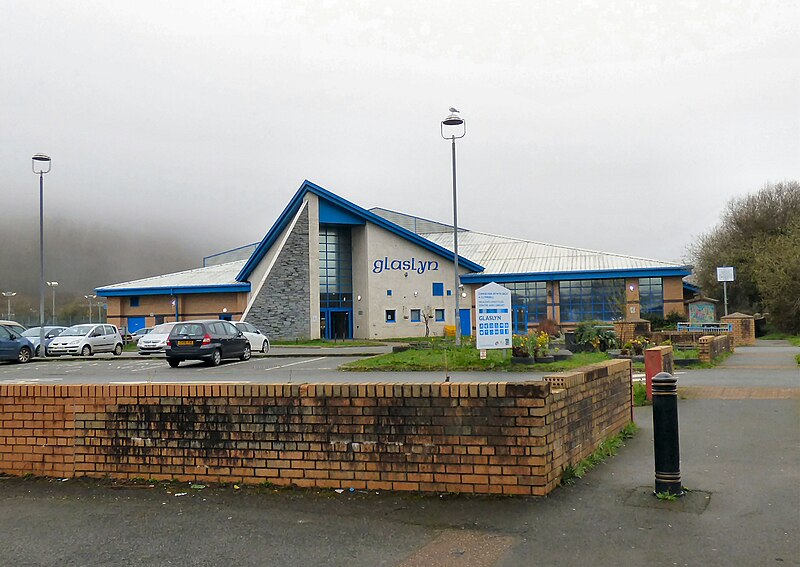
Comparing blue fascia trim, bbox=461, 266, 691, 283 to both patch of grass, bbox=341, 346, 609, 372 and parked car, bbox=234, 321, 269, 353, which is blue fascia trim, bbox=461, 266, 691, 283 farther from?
patch of grass, bbox=341, 346, 609, 372

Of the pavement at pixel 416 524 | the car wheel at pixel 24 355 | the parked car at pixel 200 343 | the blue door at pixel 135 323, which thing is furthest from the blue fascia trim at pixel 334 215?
the pavement at pixel 416 524

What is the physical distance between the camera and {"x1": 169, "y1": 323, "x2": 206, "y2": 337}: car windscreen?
24.9 m

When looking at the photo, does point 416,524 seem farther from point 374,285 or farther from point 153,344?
point 374,285

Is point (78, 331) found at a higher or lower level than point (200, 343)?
higher

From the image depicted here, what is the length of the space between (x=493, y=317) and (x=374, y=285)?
1333 inches

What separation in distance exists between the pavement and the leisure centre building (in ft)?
140

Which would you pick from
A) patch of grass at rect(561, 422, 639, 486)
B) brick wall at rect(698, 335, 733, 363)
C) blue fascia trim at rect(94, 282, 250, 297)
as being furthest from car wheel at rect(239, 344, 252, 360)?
blue fascia trim at rect(94, 282, 250, 297)

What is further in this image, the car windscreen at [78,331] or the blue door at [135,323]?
the blue door at [135,323]

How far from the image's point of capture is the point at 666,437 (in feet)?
20.1

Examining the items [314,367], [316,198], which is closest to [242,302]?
[316,198]

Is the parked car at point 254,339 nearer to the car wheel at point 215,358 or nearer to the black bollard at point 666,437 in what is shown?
the car wheel at point 215,358

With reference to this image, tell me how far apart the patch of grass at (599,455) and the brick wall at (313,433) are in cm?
11

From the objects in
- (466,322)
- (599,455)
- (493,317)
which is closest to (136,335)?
(466,322)

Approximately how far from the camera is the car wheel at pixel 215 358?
82.2 feet
